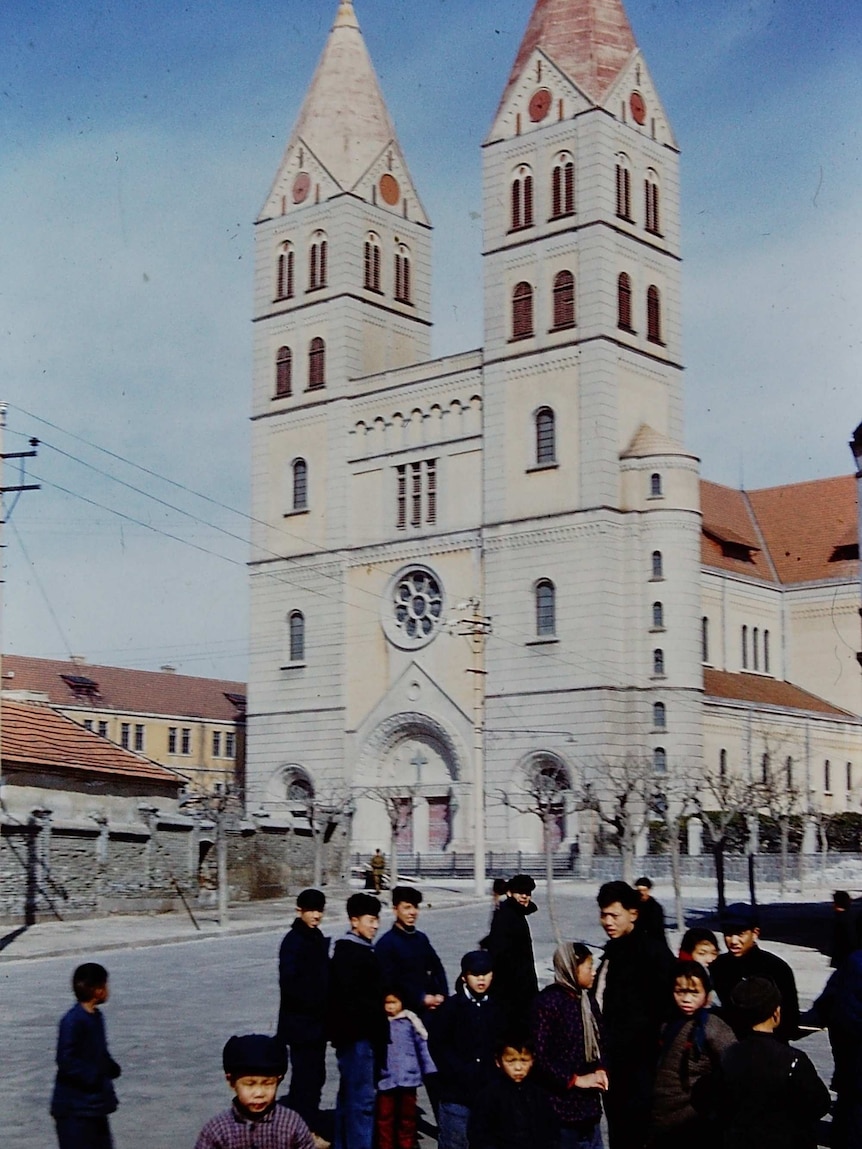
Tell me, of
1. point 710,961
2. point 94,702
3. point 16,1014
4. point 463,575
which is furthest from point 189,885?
point 94,702

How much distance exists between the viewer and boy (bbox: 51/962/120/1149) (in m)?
8.73

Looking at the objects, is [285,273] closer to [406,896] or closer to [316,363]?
[316,363]

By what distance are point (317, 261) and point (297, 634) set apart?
15250mm

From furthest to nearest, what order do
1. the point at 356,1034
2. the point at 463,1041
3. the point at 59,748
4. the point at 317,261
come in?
the point at 317,261
the point at 59,748
the point at 356,1034
the point at 463,1041

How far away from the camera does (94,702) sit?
284 feet

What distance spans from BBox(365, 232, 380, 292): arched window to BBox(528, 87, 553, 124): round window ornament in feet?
32.6

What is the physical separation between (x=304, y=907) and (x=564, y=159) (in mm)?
55481

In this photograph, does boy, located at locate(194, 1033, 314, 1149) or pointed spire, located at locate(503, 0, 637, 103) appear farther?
pointed spire, located at locate(503, 0, 637, 103)

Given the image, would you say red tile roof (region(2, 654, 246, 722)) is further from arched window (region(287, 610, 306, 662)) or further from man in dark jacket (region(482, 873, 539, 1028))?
man in dark jacket (region(482, 873, 539, 1028))

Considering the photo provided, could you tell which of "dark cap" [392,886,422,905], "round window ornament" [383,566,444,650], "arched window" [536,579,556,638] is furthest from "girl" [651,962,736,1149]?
"round window ornament" [383,566,444,650]

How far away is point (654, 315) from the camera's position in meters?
64.7

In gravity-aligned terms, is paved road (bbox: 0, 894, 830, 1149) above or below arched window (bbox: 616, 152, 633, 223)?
below

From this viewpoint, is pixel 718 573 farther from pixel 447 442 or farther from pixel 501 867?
pixel 501 867

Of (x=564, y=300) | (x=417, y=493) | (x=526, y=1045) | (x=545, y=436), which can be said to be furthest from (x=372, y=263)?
(x=526, y=1045)
